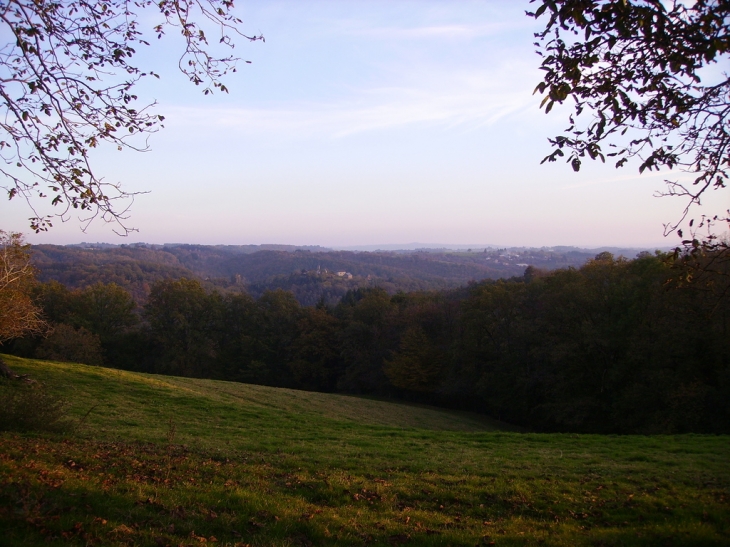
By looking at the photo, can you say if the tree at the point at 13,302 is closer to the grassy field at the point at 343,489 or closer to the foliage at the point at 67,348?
the grassy field at the point at 343,489

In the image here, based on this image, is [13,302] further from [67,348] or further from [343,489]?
[67,348]

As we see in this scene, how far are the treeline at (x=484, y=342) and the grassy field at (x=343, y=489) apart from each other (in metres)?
3.51

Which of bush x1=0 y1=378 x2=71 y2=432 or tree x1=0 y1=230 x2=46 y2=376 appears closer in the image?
bush x1=0 y1=378 x2=71 y2=432


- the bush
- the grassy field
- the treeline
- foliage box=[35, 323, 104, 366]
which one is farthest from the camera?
foliage box=[35, 323, 104, 366]

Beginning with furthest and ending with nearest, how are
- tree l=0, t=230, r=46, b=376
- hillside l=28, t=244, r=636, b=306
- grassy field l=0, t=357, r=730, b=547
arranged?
1. hillside l=28, t=244, r=636, b=306
2. tree l=0, t=230, r=46, b=376
3. grassy field l=0, t=357, r=730, b=547

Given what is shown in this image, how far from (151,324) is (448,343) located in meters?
35.0

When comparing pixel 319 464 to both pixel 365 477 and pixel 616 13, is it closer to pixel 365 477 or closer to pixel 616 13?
pixel 365 477

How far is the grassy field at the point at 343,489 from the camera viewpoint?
538 cm

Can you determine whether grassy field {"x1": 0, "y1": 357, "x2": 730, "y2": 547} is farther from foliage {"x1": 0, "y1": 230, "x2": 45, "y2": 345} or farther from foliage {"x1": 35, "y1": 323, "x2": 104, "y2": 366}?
foliage {"x1": 35, "y1": 323, "x2": 104, "y2": 366}

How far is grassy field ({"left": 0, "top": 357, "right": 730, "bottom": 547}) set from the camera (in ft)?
17.7

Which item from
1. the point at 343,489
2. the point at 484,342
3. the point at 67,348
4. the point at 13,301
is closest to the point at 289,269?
the point at 67,348

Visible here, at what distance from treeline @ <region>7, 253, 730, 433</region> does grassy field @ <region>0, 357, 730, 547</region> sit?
3.51 metres

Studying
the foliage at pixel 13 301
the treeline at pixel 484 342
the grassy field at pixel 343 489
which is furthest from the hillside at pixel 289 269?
the grassy field at pixel 343 489

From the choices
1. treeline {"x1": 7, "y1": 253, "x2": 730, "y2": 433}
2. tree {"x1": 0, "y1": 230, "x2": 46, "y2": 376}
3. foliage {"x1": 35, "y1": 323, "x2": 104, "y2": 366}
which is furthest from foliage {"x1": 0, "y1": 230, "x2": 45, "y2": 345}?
foliage {"x1": 35, "y1": 323, "x2": 104, "y2": 366}
